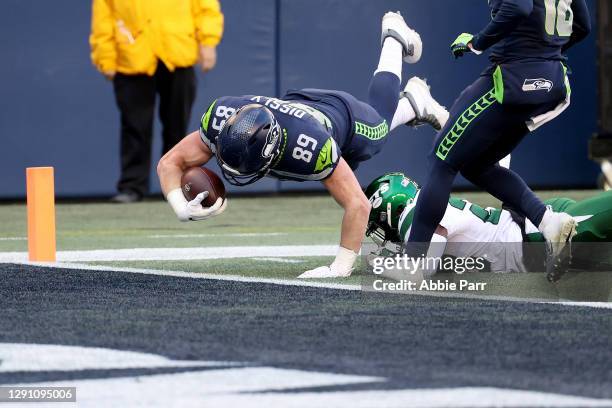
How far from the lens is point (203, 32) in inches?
451

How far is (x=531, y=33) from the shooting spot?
569cm

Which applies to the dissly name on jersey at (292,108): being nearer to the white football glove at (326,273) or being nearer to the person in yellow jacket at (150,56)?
the white football glove at (326,273)

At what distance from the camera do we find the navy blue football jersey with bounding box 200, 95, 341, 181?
596cm

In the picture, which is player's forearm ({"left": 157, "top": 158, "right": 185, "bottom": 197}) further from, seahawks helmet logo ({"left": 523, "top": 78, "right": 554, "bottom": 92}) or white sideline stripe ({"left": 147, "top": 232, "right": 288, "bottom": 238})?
white sideline stripe ({"left": 147, "top": 232, "right": 288, "bottom": 238})

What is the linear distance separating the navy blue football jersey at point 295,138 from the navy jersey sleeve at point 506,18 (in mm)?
826

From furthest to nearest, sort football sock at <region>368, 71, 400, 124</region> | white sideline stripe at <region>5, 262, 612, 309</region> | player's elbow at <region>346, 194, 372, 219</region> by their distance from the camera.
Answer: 1. football sock at <region>368, 71, 400, 124</region>
2. player's elbow at <region>346, 194, 372, 219</region>
3. white sideline stripe at <region>5, 262, 612, 309</region>

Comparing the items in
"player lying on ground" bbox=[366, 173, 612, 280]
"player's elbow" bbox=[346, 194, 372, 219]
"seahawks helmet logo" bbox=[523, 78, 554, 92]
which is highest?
"seahawks helmet logo" bbox=[523, 78, 554, 92]

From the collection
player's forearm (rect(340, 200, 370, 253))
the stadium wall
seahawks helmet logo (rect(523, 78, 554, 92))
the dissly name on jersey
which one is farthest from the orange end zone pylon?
the stadium wall

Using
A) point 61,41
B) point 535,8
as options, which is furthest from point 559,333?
point 61,41

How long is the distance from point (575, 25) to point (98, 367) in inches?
119

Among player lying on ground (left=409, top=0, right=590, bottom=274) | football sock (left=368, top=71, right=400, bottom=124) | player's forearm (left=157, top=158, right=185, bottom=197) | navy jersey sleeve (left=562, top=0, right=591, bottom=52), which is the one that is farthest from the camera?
football sock (left=368, top=71, right=400, bottom=124)

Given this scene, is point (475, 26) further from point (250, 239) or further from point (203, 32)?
point (250, 239)

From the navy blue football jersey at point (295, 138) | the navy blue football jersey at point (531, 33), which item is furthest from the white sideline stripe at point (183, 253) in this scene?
the navy blue football jersey at point (531, 33)

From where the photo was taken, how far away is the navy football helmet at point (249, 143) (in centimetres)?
579
